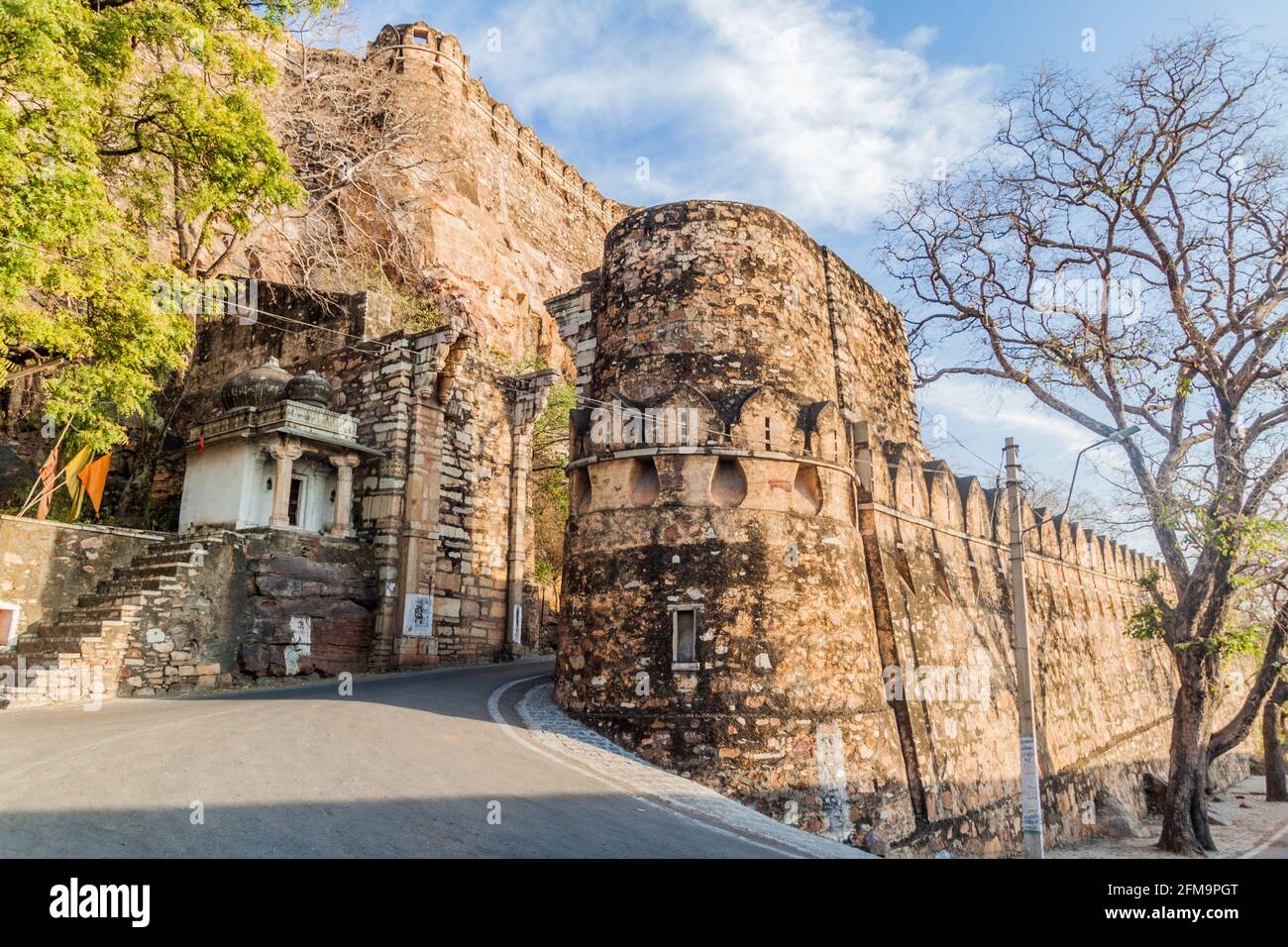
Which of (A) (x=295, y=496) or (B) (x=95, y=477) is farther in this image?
(A) (x=295, y=496)

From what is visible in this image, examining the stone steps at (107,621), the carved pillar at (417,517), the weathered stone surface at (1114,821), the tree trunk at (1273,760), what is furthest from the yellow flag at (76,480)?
the tree trunk at (1273,760)

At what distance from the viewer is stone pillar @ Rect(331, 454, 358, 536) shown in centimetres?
1752

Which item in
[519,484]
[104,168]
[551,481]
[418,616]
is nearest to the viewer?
[104,168]

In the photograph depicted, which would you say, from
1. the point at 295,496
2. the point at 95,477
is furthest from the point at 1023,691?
the point at 95,477

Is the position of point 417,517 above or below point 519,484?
below

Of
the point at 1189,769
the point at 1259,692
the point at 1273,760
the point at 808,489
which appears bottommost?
the point at 1273,760

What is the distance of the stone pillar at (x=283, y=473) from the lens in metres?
16.4

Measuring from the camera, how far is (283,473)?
54.5 feet

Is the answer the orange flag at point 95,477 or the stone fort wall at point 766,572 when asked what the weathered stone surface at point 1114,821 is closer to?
the stone fort wall at point 766,572

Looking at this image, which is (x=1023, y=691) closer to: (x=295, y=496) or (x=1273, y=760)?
(x=295, y=496)

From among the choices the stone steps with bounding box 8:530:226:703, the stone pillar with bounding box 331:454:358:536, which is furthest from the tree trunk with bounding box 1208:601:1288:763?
the stone steps with bounding box 8:530:226:703

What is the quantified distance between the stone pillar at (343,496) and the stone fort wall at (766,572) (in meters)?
6.72

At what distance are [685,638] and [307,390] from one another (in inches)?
456

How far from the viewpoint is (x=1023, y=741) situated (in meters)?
10.5
